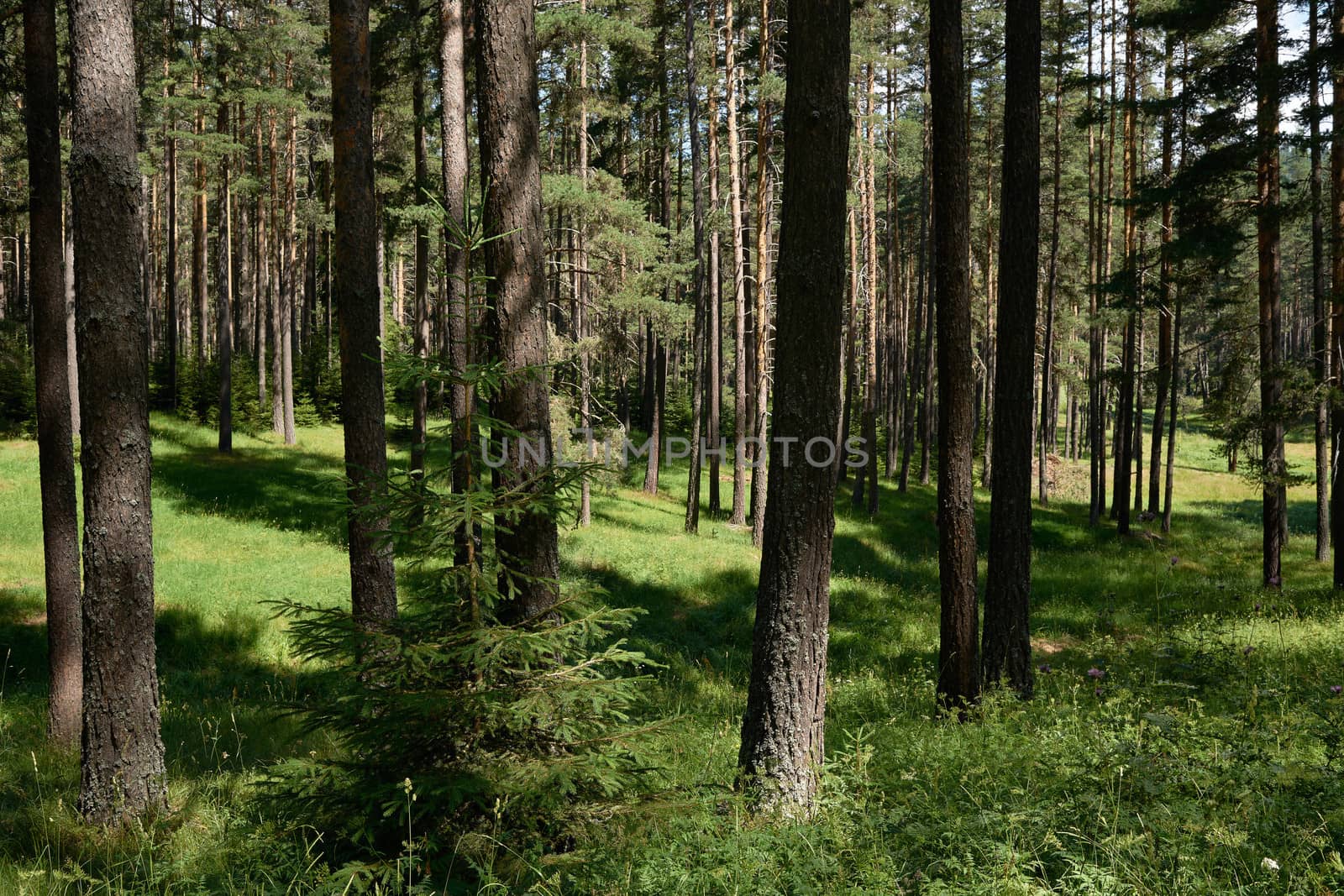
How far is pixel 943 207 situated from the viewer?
22.5 feet

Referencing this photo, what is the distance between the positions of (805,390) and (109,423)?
434 centimetres

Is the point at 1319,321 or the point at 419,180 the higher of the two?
the point at 419,180

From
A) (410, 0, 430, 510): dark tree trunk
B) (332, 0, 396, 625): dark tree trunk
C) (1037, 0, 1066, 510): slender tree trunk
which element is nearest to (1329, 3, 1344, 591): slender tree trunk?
(1037, 0, 1066, 510): slender tree trunk

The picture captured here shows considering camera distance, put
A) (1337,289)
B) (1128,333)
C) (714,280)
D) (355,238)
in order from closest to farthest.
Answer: (355,238)
(1337,289)
(714,280)
(1128,333)

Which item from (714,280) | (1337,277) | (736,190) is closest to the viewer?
(1337,277)

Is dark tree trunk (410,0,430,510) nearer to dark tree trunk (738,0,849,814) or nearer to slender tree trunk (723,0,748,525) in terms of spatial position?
dark tree trunk (738,0,849,814)

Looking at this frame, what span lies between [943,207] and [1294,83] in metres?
10.8

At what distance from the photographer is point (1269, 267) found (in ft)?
48.2

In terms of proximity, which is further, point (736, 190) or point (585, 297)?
point (585, 297)

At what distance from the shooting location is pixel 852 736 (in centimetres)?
481

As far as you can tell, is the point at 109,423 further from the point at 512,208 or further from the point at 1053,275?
the point at 1053,275

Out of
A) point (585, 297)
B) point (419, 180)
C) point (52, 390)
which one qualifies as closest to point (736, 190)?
point (585, 297)

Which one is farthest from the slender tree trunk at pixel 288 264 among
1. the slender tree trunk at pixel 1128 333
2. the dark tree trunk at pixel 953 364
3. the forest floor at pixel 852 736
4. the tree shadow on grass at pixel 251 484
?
the slender tree trunk at pixel 1128 333

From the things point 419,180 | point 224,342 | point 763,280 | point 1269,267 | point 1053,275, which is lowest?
point 224,342
